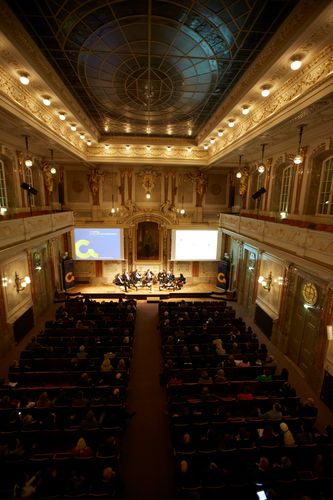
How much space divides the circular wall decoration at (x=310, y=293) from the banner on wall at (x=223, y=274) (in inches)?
302

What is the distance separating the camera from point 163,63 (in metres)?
7.81

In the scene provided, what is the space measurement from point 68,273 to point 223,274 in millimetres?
10457

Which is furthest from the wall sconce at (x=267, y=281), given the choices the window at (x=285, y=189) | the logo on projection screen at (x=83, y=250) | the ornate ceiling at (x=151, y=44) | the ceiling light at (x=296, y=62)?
the logo on projection screen at (x=83, y=250)

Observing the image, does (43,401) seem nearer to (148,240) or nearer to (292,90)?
(292,90)

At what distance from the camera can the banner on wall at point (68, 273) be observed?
17156 millimetres

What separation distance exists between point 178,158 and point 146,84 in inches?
327

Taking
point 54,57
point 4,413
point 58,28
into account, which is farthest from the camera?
point 54,57

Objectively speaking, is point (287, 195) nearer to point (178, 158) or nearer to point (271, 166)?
point (271, 166)

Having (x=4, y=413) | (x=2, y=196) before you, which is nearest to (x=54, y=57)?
(x=2, y=196)

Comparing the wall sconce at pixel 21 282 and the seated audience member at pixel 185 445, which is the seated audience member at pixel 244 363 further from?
the wall sconce at pixel 21 282

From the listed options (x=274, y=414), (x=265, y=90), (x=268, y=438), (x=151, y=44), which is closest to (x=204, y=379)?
(x=274, y=414)

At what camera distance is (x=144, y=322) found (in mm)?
13656

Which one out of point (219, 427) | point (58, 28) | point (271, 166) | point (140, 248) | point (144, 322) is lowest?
point (144, 322)

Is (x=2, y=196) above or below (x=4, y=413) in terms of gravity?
above
